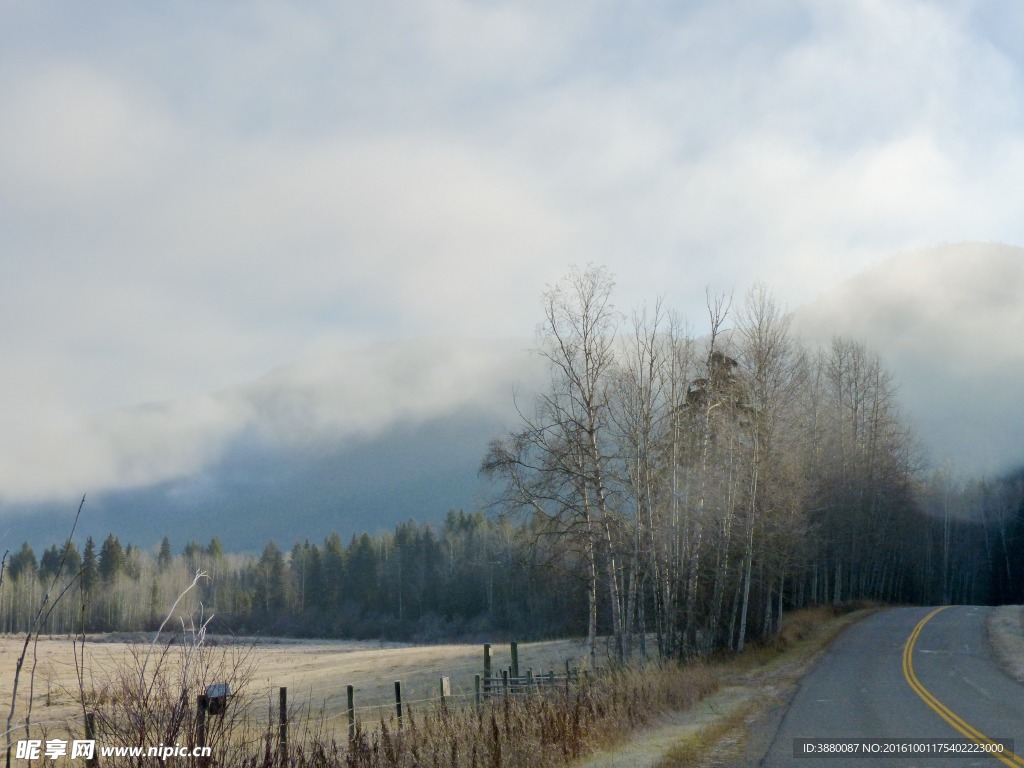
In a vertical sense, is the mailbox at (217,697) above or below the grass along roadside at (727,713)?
above

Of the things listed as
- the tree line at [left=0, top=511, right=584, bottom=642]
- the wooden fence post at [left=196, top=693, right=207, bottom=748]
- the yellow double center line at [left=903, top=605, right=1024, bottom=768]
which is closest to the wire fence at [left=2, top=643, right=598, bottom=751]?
the wooden fence post at [left=196, top=693, right=207, bottom=748]

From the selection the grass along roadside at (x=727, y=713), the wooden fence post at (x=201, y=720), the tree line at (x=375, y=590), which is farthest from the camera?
the tree line at (x=375, y=590)

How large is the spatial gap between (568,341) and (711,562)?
1263cm

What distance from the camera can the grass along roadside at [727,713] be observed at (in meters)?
12.9

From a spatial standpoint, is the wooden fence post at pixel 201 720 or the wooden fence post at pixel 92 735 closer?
the wooden fence post at pixel 201 720

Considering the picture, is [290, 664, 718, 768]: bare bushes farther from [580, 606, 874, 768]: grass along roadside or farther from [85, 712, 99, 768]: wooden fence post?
[85, 712, 99, 768]: wooden fence post

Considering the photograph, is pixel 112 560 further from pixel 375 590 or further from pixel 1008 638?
pixel 1008 638

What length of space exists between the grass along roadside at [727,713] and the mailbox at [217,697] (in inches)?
285

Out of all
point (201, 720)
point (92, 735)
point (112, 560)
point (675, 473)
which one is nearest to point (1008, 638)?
point (675, 473)

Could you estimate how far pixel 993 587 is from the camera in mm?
86812

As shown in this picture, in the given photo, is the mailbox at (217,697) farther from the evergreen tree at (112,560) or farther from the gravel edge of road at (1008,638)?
the evergreen tree at (112,560)

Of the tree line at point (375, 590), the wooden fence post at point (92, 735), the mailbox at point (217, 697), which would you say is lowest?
the tree line at point (375, 590)

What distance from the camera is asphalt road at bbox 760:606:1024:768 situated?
41.5 feet

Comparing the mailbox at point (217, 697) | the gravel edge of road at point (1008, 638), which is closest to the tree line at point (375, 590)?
the gravel edge of road at point (1008, 638)
